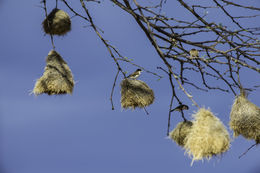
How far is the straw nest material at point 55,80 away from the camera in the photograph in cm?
371

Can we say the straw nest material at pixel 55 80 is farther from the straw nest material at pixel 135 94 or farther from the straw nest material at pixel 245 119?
the straw nest material at pixel 245 119

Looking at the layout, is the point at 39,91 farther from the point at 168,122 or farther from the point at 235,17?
the point at 235,17

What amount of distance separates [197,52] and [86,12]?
1079 millimetres

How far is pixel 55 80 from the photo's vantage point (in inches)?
146

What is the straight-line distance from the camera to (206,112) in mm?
2766

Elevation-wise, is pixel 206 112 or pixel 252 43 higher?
pixel 252 43

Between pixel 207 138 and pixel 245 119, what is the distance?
27.8 inches

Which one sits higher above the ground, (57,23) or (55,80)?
(57,23)

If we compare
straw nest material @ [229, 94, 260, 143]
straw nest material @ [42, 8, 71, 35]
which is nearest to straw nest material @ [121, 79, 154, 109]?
straw nest material @ [229, 94, 260, 143]

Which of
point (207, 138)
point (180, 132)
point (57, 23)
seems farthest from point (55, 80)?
point (207, 138)

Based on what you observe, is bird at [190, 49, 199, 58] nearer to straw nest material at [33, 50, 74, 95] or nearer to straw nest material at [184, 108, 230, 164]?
straw nest material at [184, 108, 230, 164]

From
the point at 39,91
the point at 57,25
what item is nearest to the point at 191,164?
the point at 39,91

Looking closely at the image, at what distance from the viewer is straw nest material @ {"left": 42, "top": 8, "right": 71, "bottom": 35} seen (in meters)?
4.14

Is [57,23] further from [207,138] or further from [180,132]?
[207,138]
